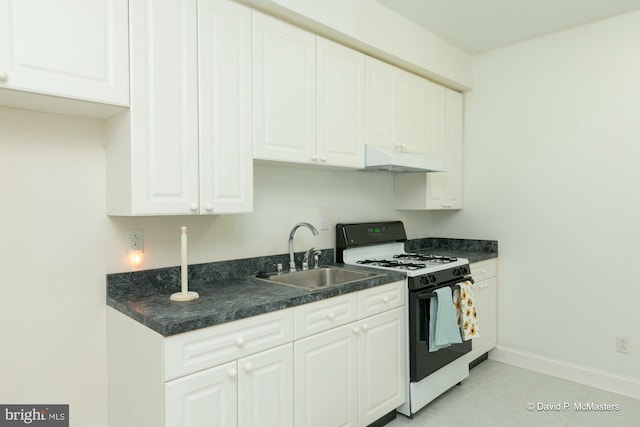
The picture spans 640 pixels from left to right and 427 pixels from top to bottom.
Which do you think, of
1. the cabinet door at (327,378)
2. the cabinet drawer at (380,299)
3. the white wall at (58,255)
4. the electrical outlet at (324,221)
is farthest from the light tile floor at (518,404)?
the white wall at (58,255)

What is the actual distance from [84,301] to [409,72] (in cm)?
265

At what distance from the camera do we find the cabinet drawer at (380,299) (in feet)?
7.21

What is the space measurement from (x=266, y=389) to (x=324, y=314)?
0.45 metres

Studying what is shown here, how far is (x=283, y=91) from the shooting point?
214 centimetres

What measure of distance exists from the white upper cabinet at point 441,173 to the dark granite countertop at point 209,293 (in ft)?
3.28

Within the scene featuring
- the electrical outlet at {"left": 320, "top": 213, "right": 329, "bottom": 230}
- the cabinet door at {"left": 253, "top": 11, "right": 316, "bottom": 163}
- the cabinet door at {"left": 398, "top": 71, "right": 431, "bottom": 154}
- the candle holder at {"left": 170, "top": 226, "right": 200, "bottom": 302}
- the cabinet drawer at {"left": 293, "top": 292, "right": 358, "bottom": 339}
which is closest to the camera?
the candle holder at {"left": 170, "top": 226, "right": 200, "bottom": 302}

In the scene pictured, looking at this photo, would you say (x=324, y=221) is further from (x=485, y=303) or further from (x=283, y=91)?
(x=485, y=303)

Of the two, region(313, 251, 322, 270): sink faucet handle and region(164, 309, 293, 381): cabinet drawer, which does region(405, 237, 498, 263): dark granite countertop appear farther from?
region(164, 309, 293, 381): cabinet drawer

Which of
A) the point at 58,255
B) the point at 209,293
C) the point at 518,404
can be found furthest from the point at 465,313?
the point at 58,255

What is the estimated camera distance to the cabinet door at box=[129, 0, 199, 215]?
1627 millimetres

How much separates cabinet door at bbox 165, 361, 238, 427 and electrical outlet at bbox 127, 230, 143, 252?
2.51 feet

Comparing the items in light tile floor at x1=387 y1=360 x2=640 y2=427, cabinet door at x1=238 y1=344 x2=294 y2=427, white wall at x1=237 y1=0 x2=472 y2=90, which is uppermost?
white wall at x1=237 y1=0 x2=472 y2=90

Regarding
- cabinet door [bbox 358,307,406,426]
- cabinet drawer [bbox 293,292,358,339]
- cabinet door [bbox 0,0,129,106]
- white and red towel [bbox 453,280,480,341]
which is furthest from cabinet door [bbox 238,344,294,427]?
white and red towel [bbox 453,280,480,341]

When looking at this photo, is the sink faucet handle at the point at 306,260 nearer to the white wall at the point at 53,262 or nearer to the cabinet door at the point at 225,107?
the cabinet door at the point at 225,107
